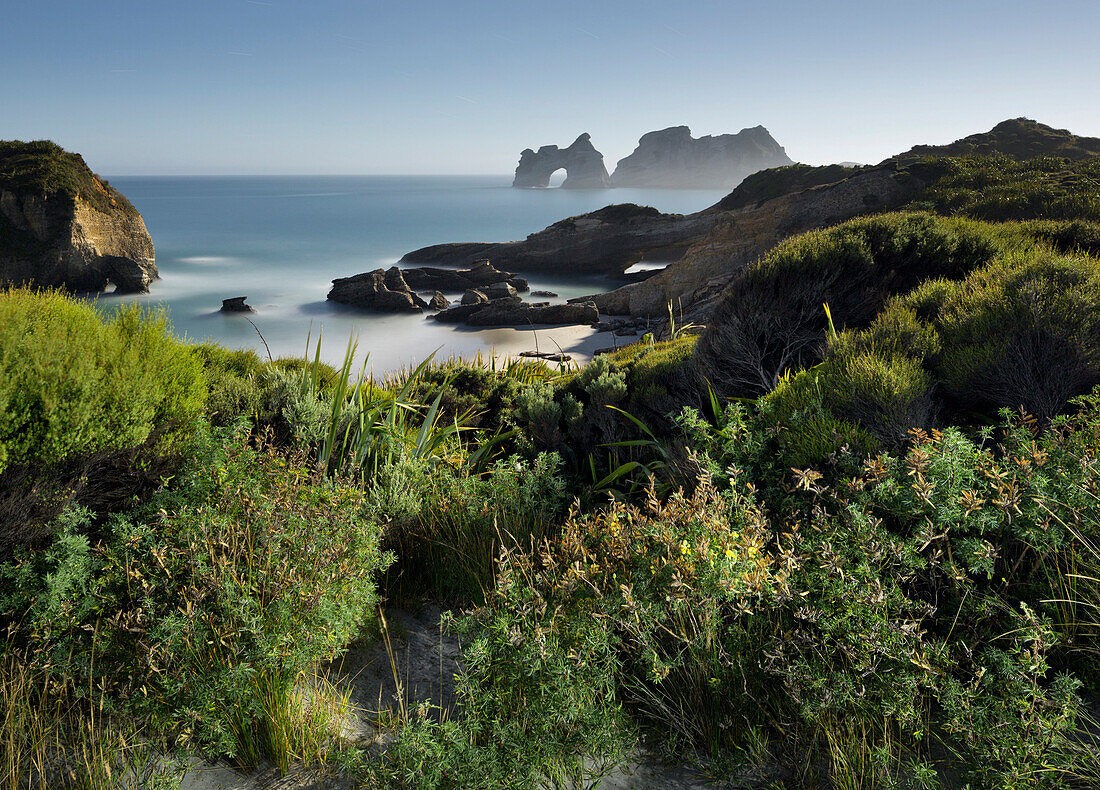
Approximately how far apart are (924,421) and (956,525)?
1.29 meters

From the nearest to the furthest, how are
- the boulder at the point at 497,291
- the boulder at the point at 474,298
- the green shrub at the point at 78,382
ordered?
the green shrub at the point at 78,382 < the boulder at the point at 474,298 < the boulder at the point at 497,291

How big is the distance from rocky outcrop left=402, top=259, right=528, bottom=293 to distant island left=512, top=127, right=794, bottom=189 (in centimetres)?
13130

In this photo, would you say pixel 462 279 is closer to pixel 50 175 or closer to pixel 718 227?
pixel 718 227

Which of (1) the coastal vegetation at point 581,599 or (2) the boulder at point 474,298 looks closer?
(1) the coastal vegetation at point 581,599

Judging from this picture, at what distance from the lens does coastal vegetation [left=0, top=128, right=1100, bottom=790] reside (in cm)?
183

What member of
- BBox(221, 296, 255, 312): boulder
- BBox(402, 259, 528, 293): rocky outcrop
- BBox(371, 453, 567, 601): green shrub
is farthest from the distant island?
BBox(371, 453, 567, 601): green shrub

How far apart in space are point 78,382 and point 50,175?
73.9 feet

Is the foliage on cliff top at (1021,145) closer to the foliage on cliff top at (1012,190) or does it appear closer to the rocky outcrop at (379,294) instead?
the foliage on cliff top at (1012,190)

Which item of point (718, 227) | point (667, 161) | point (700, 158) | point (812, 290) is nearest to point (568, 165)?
point (667, 161)

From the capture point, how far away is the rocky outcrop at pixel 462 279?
81.3 ft

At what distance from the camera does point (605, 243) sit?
97.4 feet

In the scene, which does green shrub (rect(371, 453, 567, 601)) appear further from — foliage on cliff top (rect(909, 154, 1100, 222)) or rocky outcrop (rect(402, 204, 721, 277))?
rocky outcrop (rect(402, 204, 721, 277))

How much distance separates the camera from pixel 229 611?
6.45 feet

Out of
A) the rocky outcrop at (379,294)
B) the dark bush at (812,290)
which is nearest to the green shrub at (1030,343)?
the dark bush at (812,290)
